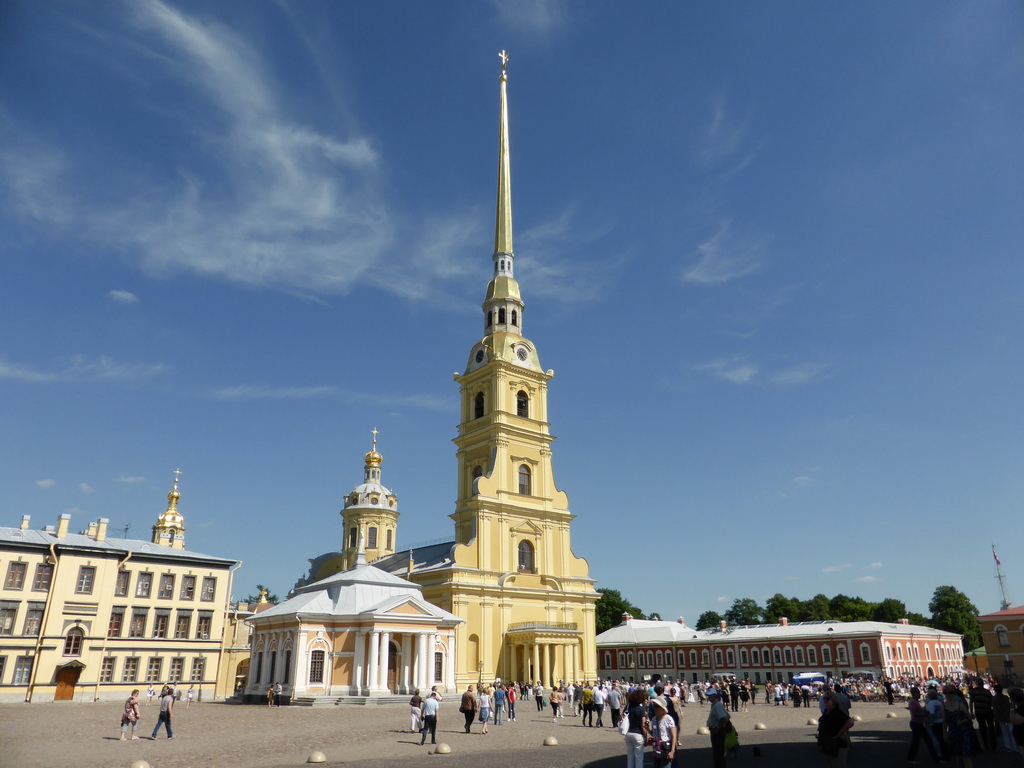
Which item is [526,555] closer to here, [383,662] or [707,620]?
[383,662]

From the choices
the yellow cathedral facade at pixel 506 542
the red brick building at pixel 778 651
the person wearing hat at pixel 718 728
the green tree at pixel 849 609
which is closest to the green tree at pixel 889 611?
the green tree at pixel 849 609

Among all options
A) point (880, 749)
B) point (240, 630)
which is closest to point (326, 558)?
point (240, 630)

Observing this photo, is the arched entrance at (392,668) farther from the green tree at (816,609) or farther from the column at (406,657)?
the green tree at (816,609)

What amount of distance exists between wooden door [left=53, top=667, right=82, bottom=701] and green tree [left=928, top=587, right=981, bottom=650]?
97302mm

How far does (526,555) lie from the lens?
54969 millimetres

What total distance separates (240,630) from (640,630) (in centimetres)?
4400

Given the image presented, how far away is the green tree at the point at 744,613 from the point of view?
10538 centimetres

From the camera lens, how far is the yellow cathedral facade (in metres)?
49.8

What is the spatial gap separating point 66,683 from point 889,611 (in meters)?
96.9

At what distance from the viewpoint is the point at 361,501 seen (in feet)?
258

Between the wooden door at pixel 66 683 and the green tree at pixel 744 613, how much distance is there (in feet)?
279

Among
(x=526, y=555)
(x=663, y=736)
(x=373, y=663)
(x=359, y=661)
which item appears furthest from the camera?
(x=526, y=555)

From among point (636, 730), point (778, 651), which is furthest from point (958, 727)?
point (778, 651)

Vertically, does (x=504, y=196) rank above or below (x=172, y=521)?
above
